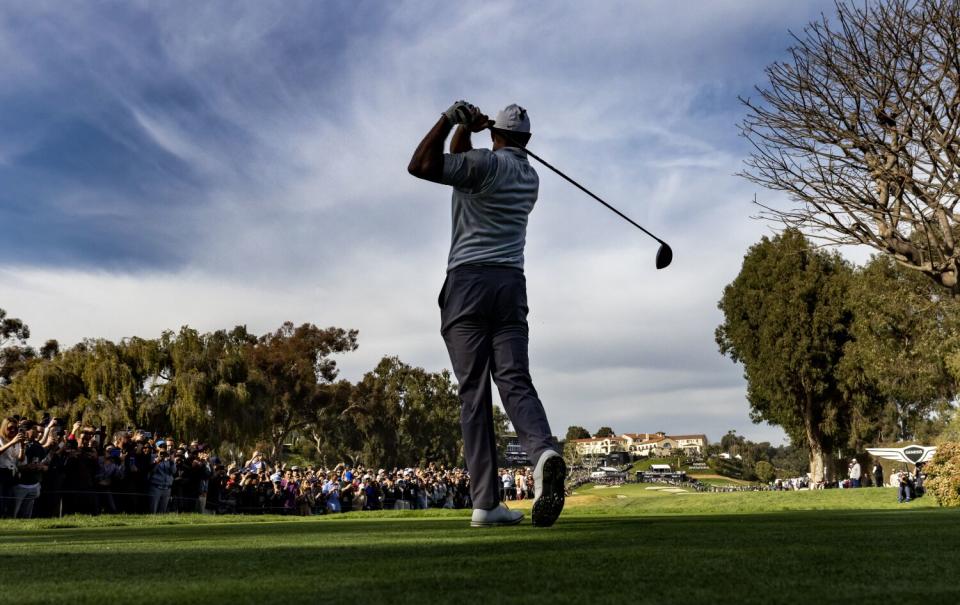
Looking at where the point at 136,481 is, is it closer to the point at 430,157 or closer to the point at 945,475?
the point at 430,157

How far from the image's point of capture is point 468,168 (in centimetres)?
491

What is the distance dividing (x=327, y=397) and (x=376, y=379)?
756 centimetres

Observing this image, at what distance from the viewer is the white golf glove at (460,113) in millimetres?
4863

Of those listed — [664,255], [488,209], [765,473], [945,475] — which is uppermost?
[664,255]

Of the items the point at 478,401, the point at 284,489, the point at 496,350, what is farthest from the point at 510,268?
the point at 284,489

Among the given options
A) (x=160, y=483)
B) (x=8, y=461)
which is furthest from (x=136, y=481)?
(x=8, y=461)

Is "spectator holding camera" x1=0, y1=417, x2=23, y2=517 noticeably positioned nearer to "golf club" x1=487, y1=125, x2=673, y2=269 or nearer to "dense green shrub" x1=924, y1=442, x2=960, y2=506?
"golf club" x1=487, y1=125, x2=673, y2=269

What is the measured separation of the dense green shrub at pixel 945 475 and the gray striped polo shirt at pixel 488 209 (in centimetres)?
1460

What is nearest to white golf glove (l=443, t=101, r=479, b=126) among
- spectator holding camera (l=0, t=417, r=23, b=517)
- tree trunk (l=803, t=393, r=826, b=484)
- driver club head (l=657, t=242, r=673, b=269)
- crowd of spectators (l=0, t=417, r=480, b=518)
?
driver club head (l=657, t=242, r=673, b=269)

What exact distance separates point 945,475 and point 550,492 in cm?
1523

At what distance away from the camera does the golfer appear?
4.91 meters

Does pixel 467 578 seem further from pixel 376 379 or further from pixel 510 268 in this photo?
pixel 376 379

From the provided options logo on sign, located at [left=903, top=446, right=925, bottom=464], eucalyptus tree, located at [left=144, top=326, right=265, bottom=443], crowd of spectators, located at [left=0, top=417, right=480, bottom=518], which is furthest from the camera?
eucalyptus tree, located at [left=144, top=326, right=265, bottom=443]

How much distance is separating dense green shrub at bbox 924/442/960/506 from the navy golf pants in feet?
47.6
